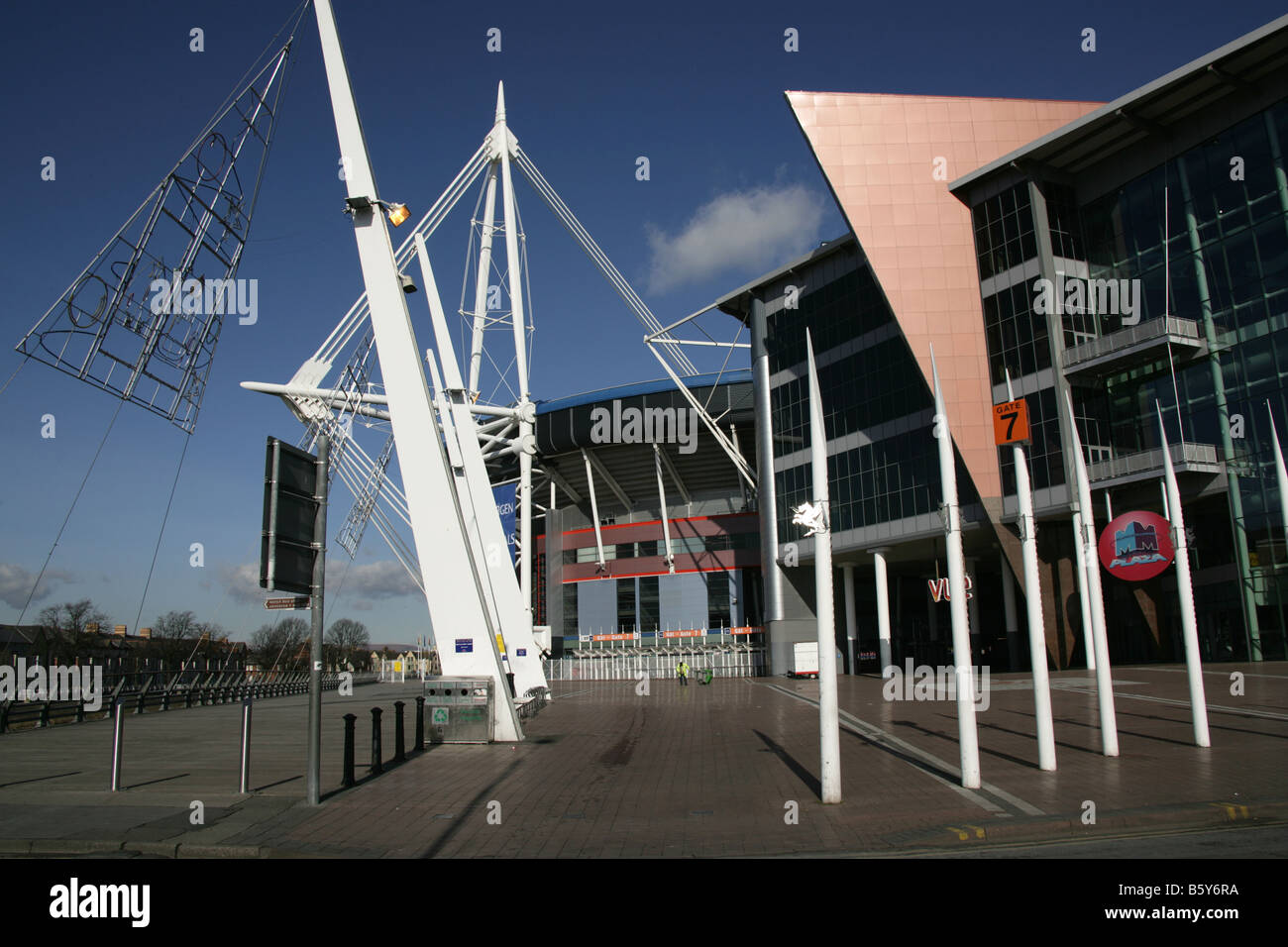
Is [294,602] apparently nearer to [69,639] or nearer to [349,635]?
[69,639]

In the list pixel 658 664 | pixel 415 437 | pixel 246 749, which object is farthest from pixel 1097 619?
pixel 658 664

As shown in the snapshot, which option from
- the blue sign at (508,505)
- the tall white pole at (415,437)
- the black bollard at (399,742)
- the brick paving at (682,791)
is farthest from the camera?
the blue sign at (508,505)

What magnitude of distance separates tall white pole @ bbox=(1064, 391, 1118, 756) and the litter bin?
976cm

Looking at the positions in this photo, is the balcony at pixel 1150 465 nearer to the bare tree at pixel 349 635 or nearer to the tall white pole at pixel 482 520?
the tall white pole at pixel 482 520

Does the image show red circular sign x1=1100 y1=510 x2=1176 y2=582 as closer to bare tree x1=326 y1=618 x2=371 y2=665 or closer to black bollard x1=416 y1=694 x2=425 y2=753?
black bollard x1=416 y1=694 x2=425 y2=753

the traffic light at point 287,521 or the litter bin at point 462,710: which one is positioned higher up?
the traffic light at point 287,521

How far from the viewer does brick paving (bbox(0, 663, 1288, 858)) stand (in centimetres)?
777

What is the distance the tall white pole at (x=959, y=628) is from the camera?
30.8 feet

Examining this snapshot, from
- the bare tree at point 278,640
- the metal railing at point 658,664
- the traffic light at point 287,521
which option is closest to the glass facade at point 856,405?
the metal railing at point 658,664

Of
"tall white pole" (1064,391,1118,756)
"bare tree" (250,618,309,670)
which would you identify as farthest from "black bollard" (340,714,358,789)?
"bare tree" (250,618,309,670)

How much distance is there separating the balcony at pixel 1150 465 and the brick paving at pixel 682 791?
1797 centimetres

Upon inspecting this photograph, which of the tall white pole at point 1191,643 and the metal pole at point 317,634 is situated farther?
the tall white pole at point 1191,643

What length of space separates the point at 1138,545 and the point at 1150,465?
437 centimetres

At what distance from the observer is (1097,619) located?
495 inches
